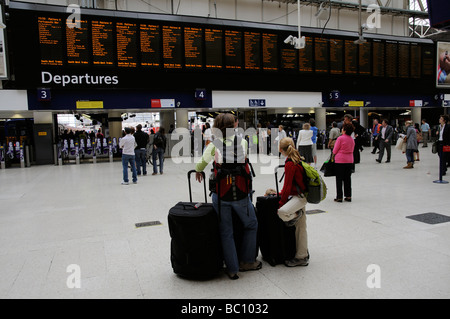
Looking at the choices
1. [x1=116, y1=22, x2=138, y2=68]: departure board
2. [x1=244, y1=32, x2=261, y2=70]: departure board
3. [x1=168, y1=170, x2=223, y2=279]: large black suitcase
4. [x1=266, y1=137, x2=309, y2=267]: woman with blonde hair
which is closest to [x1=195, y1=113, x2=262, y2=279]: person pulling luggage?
[x1=168, y1=170, x2=223, y2=279]: large black suitcase

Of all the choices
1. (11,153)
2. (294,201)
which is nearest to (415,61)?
(294,201)

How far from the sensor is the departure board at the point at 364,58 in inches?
707

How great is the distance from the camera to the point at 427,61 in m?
20.0

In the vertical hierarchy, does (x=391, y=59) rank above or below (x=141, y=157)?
above

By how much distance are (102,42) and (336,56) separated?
35.8ft

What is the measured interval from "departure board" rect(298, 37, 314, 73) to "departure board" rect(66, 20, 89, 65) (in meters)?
9.37

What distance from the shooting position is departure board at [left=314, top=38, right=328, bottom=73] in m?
17.0

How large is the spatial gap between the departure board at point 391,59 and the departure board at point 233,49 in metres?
8.48

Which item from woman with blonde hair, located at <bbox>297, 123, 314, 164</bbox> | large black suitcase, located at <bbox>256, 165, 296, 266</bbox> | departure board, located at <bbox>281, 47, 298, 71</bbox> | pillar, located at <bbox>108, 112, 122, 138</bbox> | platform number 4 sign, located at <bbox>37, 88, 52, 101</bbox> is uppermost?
departure board, located at <bbox>281, 47, 298, 71</bbox>

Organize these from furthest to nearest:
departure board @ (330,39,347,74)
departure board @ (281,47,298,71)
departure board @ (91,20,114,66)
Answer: departure board @ (330,39,347,74) < departure board @ (281,47,298,71) < departure board @ (91,20,114,66)

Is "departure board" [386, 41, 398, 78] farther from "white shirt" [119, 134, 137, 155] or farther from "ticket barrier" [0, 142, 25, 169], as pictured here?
"ticket barrier" [0, 142, 25, 169]

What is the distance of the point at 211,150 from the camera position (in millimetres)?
3594

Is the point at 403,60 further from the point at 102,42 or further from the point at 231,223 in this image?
the point at 231,223
